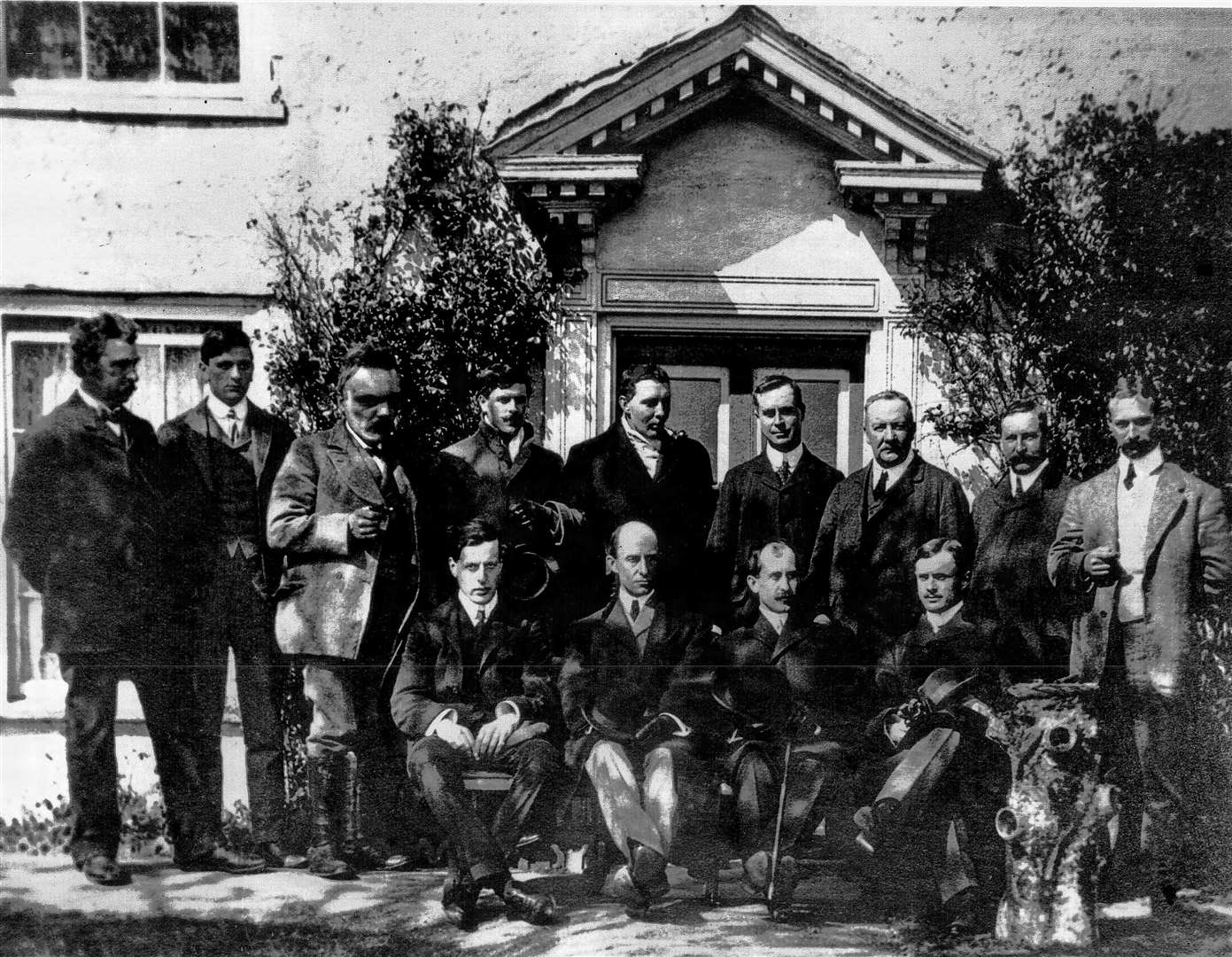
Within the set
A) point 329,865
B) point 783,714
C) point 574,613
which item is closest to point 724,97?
point 574,613

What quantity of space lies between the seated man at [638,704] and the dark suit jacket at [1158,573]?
155 cm

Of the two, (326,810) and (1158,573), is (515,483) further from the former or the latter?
(1158,573)

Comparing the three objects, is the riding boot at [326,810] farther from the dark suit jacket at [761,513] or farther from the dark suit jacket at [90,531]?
the dark suit jacket at [761,513]

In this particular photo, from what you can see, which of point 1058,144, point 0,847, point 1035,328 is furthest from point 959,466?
point 0,847

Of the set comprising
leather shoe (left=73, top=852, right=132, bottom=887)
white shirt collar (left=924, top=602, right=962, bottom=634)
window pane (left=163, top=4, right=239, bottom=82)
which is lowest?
leather shoe (left=73, top=852, right=132, bottom=887)

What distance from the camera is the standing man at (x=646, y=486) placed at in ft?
15.3

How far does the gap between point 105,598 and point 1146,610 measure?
4.23 m

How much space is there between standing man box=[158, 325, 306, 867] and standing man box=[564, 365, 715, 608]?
4.16ft

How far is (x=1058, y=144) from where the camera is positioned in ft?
15.8

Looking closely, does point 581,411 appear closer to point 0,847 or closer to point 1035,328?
point 1035,328

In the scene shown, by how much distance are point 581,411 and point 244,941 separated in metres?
2.49

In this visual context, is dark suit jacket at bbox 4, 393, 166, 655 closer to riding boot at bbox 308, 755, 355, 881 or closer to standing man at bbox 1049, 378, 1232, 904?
riding boot at bbox 308, 755, 355, 881

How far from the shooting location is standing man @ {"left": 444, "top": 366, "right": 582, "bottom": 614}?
464cm

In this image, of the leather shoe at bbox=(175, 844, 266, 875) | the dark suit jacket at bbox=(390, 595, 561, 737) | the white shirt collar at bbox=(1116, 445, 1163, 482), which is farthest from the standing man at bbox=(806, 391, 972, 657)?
the leather shoe at bbox=(175, 844, 266, 875)
